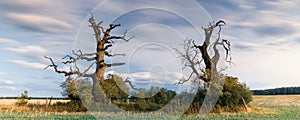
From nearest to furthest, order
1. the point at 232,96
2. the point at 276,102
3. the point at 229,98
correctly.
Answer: the point at 229,98, the point at 232,96, the point at 276,102

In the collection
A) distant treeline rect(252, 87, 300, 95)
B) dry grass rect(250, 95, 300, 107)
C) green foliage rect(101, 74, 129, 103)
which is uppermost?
distant treeline rect(252, 87, 300, 95)

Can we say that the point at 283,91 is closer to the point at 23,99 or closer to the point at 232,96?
the point at 232,96

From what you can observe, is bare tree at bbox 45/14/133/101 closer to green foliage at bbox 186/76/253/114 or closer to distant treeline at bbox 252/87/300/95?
green foliage at bbox 186/76/253/114

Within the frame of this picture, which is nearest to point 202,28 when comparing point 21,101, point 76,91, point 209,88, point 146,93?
point 209,88

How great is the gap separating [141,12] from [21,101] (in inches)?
589

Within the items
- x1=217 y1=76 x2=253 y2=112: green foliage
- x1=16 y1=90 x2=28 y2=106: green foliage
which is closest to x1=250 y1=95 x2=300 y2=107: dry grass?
x1=217 y1=76 x2=253 y2=112: green foliage

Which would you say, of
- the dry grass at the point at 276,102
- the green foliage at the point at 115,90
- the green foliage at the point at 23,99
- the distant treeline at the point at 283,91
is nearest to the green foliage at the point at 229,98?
the green foliage at the point at 115,90

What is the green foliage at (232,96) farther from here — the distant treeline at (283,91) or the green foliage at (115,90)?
the distant treeline at (283,91)

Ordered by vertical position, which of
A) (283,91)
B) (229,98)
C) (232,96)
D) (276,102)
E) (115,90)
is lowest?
(276,102)

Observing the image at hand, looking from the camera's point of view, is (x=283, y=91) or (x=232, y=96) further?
(x=283, y=91)

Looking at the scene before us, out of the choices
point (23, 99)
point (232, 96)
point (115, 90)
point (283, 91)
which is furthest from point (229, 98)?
point (283, 91)

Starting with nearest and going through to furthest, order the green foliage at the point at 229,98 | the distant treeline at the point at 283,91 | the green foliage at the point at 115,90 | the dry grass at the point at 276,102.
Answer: the green foliage at the point at 229,98 < the green foliage at the point at 115,90 < the dry grass at the point at 276,102 < the distant treeline at the point at 283,91

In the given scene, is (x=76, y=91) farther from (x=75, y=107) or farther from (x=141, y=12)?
(x=141, y=12)

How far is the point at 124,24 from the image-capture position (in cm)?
3025
